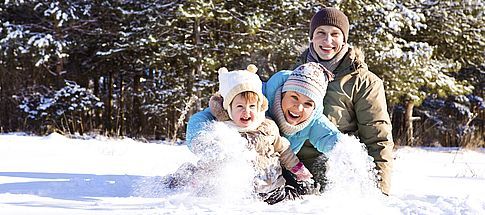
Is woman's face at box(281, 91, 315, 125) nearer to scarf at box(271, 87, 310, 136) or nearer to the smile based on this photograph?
scarf at box(271, 87, 310, 136)

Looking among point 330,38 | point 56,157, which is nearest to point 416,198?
point 330,38

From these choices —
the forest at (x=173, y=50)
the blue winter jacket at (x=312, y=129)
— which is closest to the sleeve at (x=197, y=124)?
the blue winter jacket at (x=312, y=129)

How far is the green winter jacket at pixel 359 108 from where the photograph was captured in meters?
2.85

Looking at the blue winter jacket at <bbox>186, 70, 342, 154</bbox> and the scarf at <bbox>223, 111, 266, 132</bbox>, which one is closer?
the scarf at <bbox>223, 111, 266, 132</bbox>

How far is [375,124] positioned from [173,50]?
653 centimetres

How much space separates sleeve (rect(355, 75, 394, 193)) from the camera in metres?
2.83

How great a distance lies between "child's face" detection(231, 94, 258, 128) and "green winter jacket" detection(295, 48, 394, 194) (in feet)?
2.41

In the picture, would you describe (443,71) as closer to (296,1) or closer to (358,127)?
(296,1)

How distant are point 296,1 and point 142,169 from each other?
597 centimetres

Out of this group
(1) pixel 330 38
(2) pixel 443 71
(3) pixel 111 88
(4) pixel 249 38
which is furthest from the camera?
(3) pixel 111 88

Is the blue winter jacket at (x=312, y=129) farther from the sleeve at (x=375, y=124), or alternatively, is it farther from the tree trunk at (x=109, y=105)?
the tree trunk at (x=109, y=105)

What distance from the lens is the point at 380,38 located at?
9.23 m

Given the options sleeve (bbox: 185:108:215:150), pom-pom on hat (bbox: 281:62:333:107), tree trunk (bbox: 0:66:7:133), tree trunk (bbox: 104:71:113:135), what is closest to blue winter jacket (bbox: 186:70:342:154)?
sleeve (bbox: 185:108:215:150)

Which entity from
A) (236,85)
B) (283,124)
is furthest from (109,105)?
(236,85)
